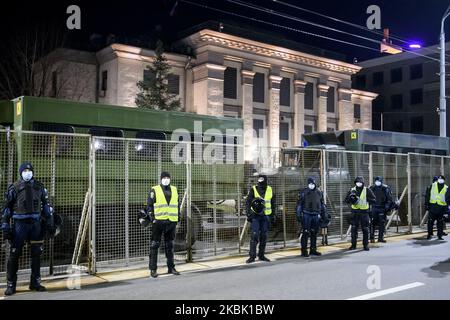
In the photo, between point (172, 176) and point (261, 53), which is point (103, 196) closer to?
point (172, 176)

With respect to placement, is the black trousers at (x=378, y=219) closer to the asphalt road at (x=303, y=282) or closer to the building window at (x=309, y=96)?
the asphalt road at (x=303, y=282)

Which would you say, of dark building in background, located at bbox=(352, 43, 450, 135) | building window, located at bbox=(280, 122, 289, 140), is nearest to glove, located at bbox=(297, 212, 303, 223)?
building window, located at bbox=(280, 122, 289, 140)

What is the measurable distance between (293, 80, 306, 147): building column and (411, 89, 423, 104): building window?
69.9 ft

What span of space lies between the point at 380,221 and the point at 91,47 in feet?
90.0

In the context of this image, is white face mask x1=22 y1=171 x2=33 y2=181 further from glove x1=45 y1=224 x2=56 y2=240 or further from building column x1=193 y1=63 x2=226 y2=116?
building column x1=193 y1=63 x2=226 y2=116

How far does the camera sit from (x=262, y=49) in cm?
3725

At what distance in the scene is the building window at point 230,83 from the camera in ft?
118

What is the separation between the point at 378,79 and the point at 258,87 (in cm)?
2706

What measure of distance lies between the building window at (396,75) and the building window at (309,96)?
20.4 metres

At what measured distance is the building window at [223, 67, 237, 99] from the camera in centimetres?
3609

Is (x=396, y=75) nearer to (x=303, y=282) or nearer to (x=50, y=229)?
(x=303, y=282)

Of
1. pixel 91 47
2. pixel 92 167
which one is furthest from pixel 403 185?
pixel 91 47

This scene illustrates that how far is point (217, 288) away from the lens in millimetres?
7660

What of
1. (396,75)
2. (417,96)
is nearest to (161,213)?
(417,96)
